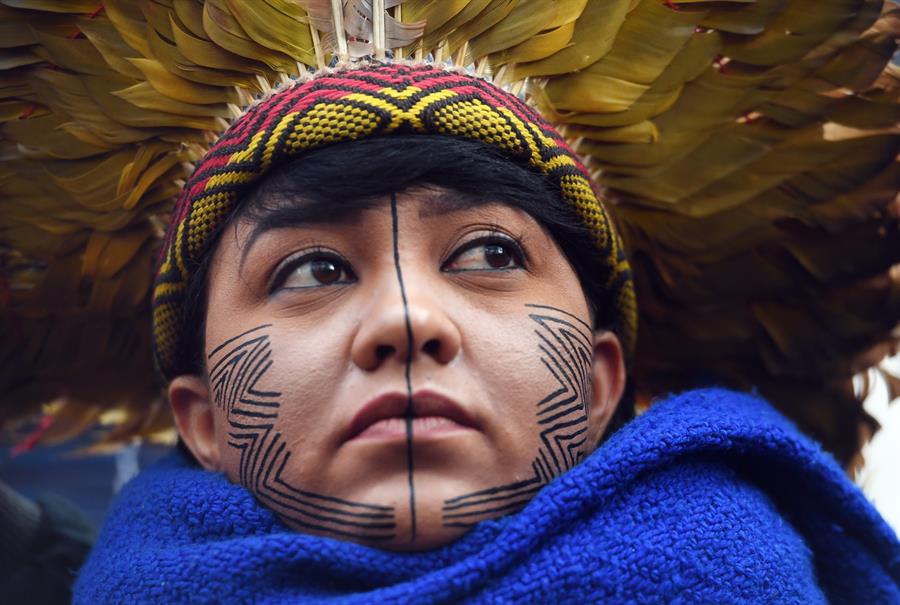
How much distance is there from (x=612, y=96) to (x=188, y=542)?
110 cm

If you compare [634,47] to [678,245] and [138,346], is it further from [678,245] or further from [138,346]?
[138,346]

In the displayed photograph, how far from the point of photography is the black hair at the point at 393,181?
4.49 feet

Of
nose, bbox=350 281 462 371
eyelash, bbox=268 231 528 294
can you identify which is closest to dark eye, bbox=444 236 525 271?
eyelash, bbox=268 231 528 294

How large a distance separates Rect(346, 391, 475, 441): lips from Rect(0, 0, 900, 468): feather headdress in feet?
2.08

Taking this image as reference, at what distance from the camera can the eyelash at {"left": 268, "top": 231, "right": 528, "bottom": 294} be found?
1395mm

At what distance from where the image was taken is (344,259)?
139 cm

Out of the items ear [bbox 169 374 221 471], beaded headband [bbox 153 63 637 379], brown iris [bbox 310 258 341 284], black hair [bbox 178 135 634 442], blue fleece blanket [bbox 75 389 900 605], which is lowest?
blue fleece blanket [bbox 75 389 900 605]

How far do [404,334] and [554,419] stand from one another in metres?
0.28

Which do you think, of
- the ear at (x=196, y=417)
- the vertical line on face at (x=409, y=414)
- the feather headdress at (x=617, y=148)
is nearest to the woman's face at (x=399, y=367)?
the vertical line on face at (x=409, y=414)

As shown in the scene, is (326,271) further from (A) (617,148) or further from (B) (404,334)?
(A) (617,148)

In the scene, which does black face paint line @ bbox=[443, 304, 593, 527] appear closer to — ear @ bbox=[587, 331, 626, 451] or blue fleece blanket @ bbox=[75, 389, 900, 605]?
blue fleece blanket @ bbox=[75, 389, 900, 605]

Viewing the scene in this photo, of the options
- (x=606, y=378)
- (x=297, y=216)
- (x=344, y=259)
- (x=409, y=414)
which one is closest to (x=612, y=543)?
(x=409, y=414)

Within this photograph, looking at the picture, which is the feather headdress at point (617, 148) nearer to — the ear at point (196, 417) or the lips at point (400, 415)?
the ear at point (196, 417)

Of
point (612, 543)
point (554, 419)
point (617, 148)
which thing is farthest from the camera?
point (617, 148)
